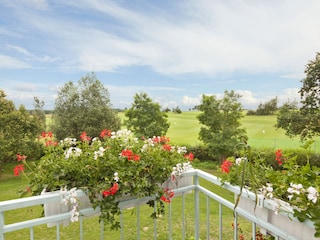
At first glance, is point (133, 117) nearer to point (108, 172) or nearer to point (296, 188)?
point (108, 172)

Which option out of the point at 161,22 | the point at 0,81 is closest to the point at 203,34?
the point at 161,22

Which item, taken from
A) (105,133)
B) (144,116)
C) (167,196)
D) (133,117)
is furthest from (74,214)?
(133,117)

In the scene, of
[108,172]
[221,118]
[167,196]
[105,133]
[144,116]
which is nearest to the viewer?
[108,172]

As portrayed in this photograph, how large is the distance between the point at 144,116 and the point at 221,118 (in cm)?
367

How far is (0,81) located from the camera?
1091 cm

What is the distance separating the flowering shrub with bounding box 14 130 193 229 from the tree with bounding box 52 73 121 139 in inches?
399

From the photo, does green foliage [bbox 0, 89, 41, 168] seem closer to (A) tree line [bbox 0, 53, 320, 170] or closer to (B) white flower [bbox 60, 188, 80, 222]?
(A) tree line [bbox 0, 53, 320, 170]

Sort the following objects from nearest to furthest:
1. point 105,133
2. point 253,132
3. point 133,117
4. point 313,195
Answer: point 313,195 → point 105,133 → point 133,117 → point 253,132

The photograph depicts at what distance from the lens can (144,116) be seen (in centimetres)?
1095

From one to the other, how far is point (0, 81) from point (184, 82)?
15.4 meters

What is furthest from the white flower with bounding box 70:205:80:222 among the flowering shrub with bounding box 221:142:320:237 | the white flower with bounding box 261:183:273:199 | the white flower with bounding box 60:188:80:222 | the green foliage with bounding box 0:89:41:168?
the green foliage with bounding box 0:89:41:168

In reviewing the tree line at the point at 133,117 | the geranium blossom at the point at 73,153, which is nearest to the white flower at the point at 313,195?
the geranium blossom at the point at 73,153

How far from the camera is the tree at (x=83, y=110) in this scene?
37.3 feet

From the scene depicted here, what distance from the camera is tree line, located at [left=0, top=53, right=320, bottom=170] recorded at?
9406mm
